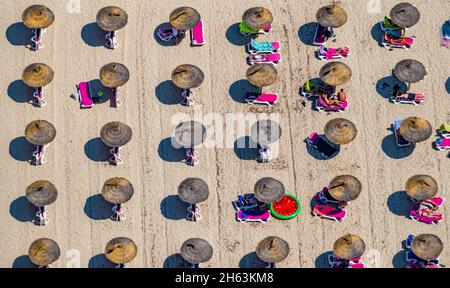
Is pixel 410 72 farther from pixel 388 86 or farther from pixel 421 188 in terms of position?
pixel 421 188

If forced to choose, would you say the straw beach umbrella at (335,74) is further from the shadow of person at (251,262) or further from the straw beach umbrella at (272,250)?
the shadow of person at (251,262)

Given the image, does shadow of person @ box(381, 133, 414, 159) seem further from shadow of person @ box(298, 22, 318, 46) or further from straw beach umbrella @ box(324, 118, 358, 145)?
shadow of person @ box(298, 22, 318, 46)

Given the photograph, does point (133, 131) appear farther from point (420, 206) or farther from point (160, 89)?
point (420, 206)

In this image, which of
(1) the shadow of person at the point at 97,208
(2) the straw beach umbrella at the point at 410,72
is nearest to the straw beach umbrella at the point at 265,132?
(2) the straw beach umbrella at the point at 410,72

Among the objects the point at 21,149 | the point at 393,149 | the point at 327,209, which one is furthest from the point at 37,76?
the point at 393,149

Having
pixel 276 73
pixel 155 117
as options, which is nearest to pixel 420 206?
pixel 276 73

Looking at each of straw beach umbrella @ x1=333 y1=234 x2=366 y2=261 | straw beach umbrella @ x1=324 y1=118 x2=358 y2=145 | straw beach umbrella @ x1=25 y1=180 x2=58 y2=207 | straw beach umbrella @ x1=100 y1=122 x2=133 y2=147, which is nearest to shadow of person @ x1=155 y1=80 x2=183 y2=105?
straw beach umbrella @ x1=100 y1=122 x2=133 y2=147

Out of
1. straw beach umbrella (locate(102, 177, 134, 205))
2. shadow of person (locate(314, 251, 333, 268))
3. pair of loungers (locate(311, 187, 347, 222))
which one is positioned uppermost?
straw beach umbrella (locate(102, 177, 134, 205))
